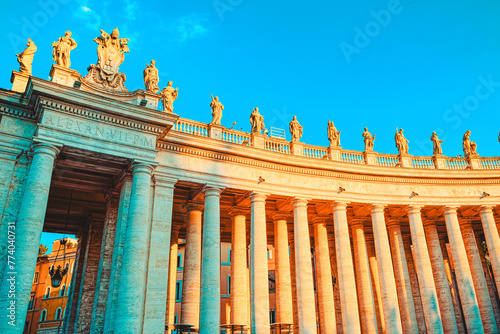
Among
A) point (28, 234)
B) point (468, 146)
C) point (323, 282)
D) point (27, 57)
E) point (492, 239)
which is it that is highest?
point (468, 146)

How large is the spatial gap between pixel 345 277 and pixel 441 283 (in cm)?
1041

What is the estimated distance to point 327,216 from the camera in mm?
35125

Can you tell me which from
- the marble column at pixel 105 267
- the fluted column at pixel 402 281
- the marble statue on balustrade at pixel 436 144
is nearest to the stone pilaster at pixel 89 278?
the marble column at pixel 105 267

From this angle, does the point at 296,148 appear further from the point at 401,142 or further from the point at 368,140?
the point at 401,142

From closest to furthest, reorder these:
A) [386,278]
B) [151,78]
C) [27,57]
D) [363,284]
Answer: [27,57] < [151,78] < [386,278] < [363,284]

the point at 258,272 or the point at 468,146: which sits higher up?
the point at 468,146

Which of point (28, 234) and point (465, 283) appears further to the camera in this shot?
point (465, 283)

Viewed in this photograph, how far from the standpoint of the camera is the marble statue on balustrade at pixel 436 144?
3672 cm

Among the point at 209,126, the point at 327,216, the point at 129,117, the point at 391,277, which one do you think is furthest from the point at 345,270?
the point at 129,117

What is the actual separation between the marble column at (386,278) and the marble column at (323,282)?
402 cm

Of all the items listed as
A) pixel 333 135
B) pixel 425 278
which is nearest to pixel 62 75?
pixel 333 135

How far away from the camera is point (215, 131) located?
2948 cm

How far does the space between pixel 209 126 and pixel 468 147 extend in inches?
997

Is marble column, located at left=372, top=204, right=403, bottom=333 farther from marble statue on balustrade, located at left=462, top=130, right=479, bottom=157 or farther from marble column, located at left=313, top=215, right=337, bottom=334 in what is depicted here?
marble statue on balustrade, located at left=462, top=130, right=479, bottom=157
